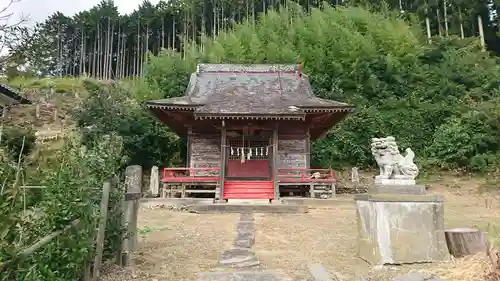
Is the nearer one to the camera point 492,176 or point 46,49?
point 46,49

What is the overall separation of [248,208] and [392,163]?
7114mm

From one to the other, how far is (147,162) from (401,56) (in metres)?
16.3

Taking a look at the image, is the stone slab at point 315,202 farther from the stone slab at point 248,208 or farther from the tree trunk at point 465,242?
the tree trunk at point 465,242

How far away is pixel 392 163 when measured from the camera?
6.03 meters

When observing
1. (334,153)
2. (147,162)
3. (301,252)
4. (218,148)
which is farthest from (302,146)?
(301,252)

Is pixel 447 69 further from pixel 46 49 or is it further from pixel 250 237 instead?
pixel 46 49

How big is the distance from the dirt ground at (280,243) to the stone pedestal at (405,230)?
0.19 metres

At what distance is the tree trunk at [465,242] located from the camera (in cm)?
530

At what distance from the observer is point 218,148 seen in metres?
16.1

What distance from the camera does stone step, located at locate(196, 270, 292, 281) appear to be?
15.2ft

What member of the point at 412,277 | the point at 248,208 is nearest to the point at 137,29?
the point at 248,208

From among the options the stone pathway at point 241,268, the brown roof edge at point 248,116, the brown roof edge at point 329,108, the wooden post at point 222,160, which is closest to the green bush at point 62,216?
the stone pathway at point 241,268

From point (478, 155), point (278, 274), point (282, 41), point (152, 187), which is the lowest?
point (278, 274)

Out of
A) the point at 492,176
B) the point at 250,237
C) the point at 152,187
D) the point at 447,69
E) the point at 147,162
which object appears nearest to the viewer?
the point at 250,237
